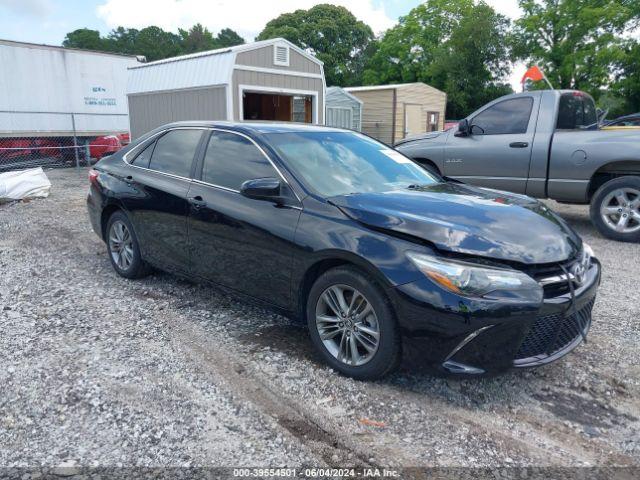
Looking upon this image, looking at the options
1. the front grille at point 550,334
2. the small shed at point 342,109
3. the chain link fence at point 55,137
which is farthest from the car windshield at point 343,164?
the small shed at point 342,109

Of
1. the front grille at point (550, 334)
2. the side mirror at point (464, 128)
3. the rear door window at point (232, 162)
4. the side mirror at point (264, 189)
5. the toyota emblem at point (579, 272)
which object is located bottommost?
the front grille at point (550, 334)

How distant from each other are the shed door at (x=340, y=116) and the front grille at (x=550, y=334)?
18.3 m

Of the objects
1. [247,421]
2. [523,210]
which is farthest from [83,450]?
[523,210]

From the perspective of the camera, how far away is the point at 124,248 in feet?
16.9

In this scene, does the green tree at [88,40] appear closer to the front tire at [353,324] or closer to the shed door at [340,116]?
the shed door at [340,116]

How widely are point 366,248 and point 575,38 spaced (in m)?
34.2

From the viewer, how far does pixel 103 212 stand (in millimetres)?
5305

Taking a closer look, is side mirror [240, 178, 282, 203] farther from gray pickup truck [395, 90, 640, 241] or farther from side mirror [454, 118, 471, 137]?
side mirror [454, 118, 471, 137]

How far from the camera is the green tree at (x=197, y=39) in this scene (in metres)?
70.6

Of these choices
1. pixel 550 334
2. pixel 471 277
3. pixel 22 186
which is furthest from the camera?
pixel 22 186

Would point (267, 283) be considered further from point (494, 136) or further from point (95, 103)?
point (95, 103)

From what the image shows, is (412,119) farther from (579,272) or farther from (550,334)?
(550,334)

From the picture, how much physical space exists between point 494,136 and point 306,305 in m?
5.32

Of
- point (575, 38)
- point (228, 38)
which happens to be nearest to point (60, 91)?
point (575, 38)
